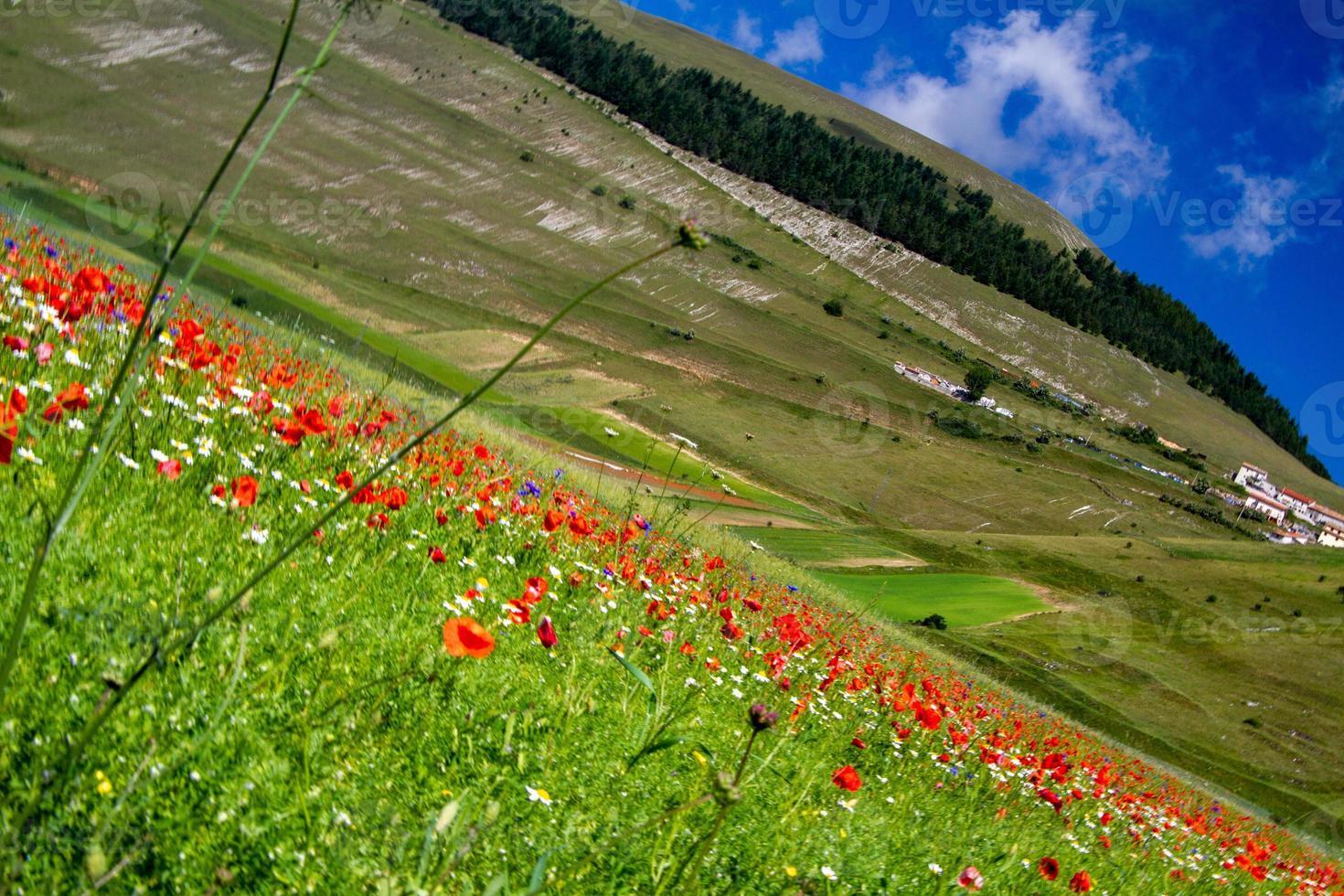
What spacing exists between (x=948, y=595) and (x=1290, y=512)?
14360 centimetres

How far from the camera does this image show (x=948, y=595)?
5134cm

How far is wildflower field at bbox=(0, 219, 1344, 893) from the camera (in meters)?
2.16

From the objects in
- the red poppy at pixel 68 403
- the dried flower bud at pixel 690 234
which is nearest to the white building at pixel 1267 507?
the red poppy at pixel 68 403

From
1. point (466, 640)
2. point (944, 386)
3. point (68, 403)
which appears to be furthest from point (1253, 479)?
point (68, 403)

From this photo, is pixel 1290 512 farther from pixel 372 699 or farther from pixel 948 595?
pixel 372 699

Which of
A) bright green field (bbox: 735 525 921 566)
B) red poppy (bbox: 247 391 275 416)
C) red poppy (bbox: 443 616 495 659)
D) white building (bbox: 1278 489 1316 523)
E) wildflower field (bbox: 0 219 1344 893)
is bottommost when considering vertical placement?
bright green field (bbox: 735 525 921 566)

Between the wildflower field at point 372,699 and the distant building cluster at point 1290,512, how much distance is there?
157140 millimetres

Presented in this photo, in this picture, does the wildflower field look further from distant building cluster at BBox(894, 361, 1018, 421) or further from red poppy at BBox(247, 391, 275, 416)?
distant building cluster at BBox(894, 361, 1018, 421)

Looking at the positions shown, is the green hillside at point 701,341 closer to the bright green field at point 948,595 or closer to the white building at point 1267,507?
the bright green field at point 948,595

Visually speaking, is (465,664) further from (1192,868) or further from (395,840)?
(1192,868)

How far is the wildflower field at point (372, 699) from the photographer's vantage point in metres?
2.16

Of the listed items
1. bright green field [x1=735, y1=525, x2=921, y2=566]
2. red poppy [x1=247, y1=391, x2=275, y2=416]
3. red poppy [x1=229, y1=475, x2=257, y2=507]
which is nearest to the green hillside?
bright green field [x1=735, y1=525, x2=921, y2=566]

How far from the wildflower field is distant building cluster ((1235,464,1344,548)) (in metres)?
157

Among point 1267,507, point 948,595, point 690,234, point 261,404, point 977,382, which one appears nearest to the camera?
point 690,234
